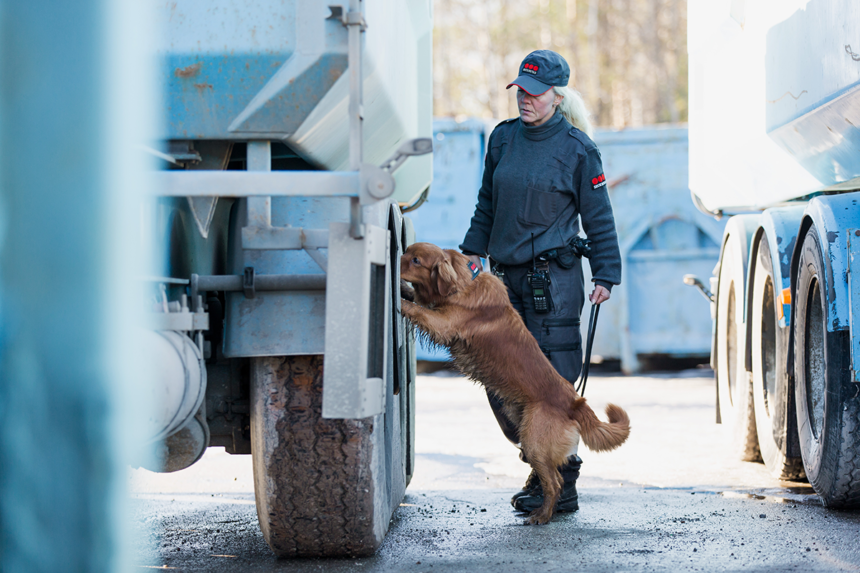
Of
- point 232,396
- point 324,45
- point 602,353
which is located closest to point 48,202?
point 324,45

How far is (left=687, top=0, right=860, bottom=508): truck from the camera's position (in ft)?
12.0

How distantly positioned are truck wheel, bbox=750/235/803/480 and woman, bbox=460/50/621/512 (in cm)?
117

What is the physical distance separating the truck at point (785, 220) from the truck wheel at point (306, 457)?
1901 millimetres

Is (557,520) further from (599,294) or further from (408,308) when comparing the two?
(408,308)

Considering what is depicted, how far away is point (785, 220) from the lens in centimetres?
479

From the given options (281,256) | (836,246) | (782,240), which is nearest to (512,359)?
(836,246)

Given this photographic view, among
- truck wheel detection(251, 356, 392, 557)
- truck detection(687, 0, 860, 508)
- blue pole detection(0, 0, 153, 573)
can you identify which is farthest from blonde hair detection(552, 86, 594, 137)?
blue pole detection(0, 0, 153, 573)

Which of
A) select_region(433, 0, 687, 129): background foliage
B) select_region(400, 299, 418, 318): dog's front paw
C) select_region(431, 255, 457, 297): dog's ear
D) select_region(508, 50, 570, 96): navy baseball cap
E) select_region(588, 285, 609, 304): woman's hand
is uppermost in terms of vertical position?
select_region(433, 0, 687, 129): background foliage

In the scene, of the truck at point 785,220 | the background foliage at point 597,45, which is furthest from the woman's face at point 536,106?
the background foliage at point 597,45

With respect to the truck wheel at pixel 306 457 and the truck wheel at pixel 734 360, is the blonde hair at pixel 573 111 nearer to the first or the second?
the truck wheel at pixel 734 360

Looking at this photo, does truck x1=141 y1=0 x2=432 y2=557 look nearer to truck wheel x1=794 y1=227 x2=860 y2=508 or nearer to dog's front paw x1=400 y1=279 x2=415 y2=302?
dog's front paw x1=400 y1=279 x2=415 y2=302

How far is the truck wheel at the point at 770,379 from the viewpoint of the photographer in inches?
186

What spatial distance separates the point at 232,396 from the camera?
10.1 ft

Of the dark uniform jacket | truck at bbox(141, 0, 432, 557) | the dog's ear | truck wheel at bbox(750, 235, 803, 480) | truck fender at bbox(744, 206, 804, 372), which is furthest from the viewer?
truck wheel at bbox(750, 235, 803, 480)
